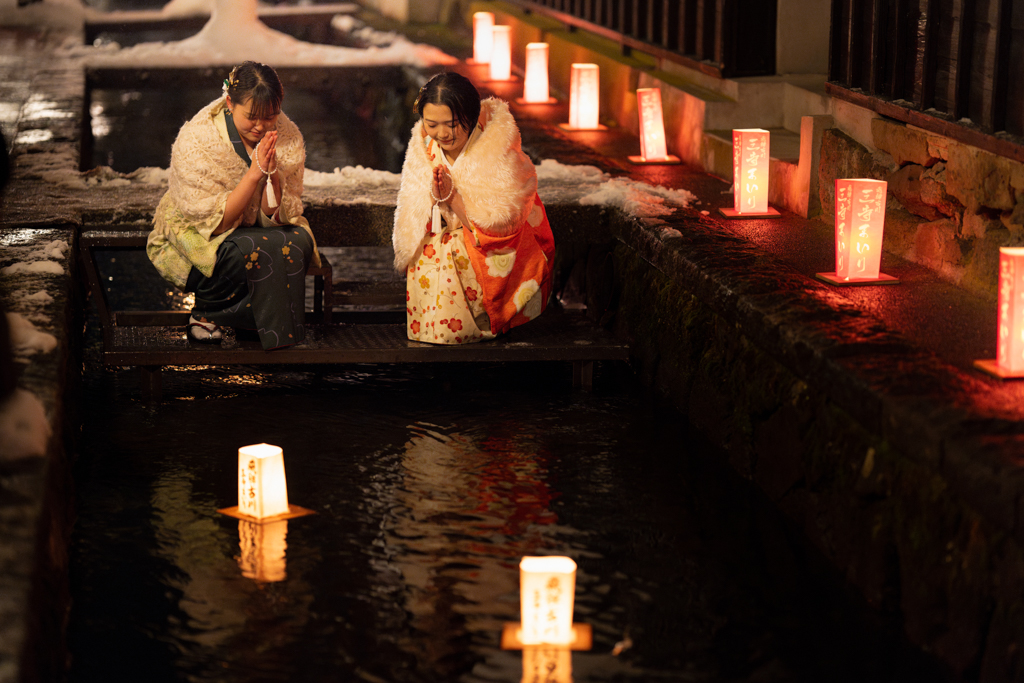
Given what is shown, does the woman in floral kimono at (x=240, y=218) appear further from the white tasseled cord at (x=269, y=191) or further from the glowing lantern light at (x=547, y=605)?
the glowing lantern light at (x=547, y=605)

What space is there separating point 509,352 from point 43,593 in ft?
9.62

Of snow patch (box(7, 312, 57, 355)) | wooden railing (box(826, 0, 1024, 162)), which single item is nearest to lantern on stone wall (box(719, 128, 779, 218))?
wooden railing (box(826, 0, 1024, 162))

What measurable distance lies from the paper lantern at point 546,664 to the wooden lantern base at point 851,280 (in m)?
2.30

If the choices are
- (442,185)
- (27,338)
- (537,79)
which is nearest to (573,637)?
(27,338)

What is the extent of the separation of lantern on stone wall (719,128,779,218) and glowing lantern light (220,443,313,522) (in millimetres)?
3089

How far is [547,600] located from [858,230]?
2.41 meters

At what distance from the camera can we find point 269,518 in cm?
448

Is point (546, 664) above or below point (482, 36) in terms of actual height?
below

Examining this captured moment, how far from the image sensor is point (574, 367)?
6.20 metres

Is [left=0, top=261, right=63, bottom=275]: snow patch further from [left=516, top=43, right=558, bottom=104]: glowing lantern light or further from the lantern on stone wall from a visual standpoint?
[left=516, top=43, right=558, bottom=104]: glowing lantern light

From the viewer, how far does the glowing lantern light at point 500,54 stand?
1259 cm

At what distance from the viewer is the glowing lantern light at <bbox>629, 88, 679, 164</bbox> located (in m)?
8.16

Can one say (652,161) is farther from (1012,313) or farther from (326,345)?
(1012,313)

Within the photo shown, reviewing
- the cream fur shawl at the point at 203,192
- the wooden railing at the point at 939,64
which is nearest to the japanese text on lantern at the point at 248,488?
the cream fur shawl at the point at 203,192
